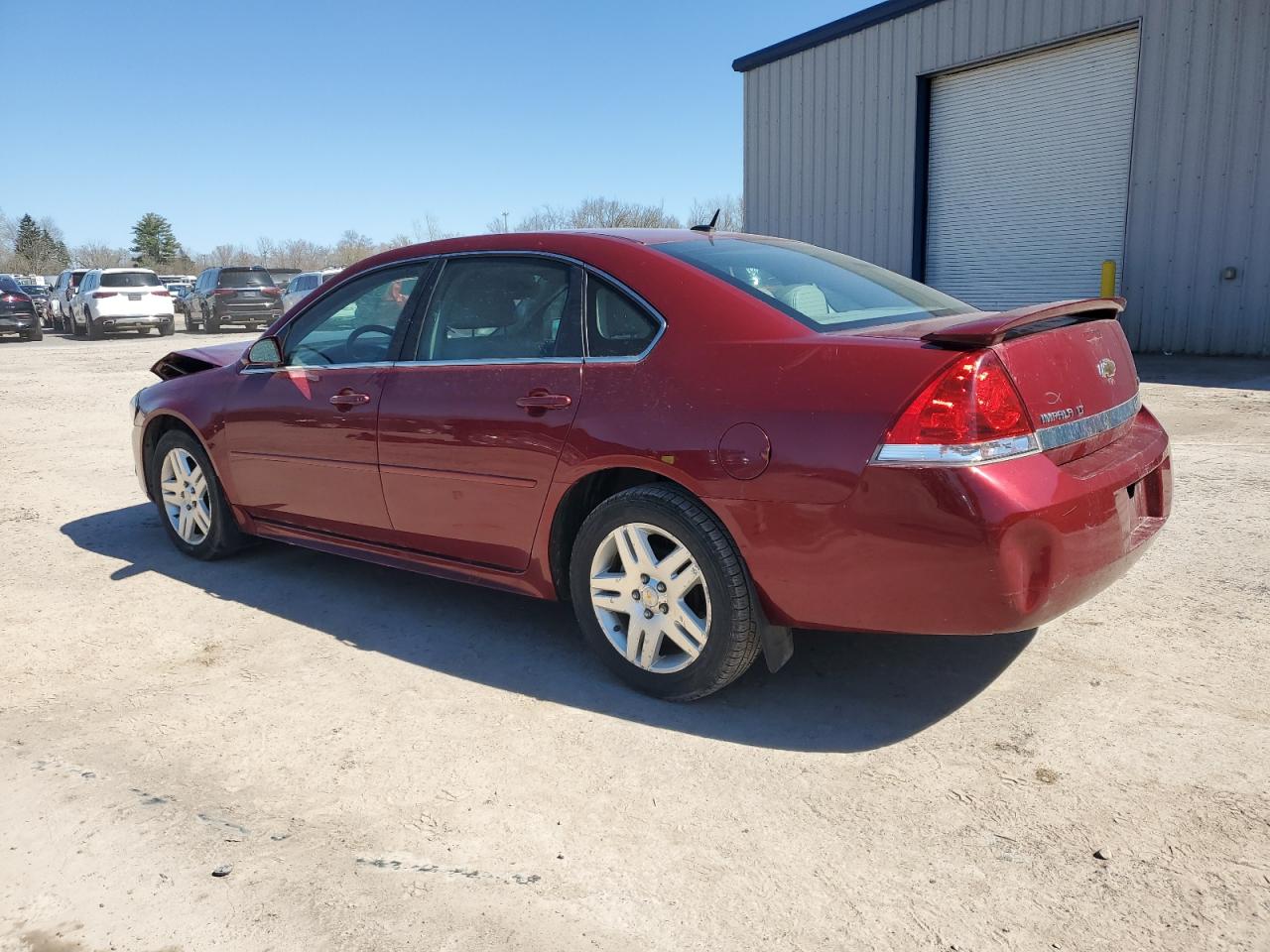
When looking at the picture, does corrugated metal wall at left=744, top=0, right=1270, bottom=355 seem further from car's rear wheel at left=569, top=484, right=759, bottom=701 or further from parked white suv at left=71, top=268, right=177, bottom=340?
parked white suv at left=71, top=268, right=177, bottom=340

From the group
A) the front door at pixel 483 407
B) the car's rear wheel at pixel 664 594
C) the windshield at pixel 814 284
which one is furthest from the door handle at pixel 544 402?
the windshield at pixel 814 284

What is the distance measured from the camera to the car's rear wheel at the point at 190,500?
16.1ft

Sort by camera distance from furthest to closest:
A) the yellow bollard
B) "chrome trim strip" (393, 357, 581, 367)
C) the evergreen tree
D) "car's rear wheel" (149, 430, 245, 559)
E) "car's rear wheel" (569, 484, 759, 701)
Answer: the evergreen tree < the yellow bollard < "car's rear wheel" (149, 430, 245, 559) < "chrome trim strip" (393, 357, 581, 367) < "car's rear wheel" (569, 484, 759, 701)

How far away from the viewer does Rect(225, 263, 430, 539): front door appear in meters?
4.05

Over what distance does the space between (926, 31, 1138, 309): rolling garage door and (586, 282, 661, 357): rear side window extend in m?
13.2

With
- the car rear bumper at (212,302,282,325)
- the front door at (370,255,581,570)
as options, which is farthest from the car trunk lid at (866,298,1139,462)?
the car rear bumper at (212,302,282,325)

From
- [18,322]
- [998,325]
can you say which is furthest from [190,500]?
[18,322]

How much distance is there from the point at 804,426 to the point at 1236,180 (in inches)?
514

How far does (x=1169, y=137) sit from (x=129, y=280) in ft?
82.6

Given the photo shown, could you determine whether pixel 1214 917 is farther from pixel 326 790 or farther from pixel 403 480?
pixel 403 480

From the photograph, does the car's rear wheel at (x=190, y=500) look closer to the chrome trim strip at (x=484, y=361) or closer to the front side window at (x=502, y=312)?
the chrome trim strip at (x=484, y=361)

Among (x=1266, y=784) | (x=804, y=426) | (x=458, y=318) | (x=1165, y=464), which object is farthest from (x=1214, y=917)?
(x=458, y=318)

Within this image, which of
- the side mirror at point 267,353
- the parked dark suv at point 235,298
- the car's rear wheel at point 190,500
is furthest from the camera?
the parked dark suv at point 235,298

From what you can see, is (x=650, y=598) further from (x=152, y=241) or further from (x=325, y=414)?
(x=152, y=241)
